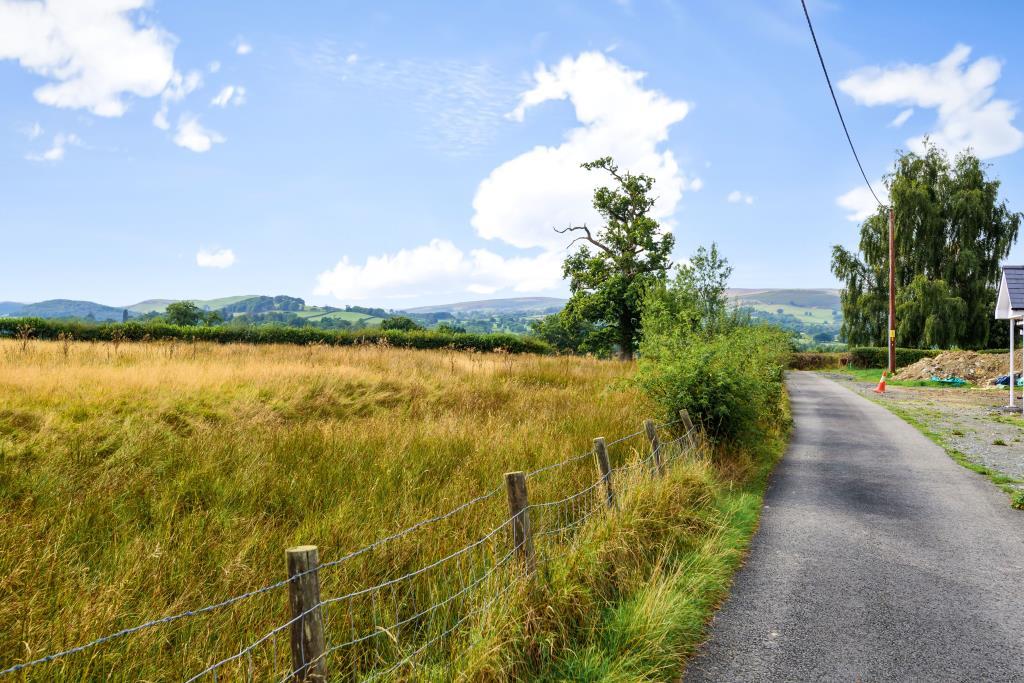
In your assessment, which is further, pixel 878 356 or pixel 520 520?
pixel 878 356

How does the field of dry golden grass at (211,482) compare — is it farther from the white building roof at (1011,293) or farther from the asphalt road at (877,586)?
the white building roof at (1011,293)

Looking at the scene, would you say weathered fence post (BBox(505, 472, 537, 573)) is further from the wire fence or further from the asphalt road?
the asphalt road

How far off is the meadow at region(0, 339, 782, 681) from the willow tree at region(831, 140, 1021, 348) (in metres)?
36.5

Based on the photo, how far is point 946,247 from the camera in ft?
137

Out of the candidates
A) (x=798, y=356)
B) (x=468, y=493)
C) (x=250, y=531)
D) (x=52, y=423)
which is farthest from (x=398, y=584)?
→ (x=798, y=356)

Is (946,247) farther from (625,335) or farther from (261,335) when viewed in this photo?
(261,335)

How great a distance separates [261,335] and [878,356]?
42.1 metres

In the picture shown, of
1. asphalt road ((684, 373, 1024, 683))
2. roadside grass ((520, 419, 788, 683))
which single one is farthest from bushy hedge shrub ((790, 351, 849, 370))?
roadside grass ((520, 419, 788, 683))

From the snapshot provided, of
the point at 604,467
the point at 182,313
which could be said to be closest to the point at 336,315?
the point at 182,313

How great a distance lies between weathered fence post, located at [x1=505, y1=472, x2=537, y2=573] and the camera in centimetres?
455

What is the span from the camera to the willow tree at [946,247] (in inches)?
1558

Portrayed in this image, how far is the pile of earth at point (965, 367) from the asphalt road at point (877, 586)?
25772mm

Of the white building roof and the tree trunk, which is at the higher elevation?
the white building roof

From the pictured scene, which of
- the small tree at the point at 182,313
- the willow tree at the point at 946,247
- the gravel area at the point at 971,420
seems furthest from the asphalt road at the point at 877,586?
the small tree at the point at 182,313
